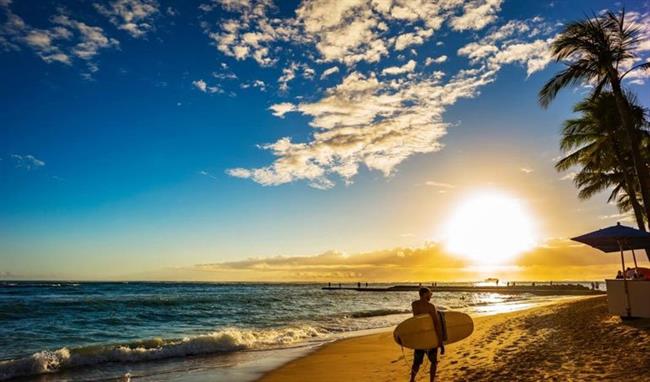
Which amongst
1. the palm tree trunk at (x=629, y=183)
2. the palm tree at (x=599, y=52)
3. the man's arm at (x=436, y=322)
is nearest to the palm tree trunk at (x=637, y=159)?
the palm tree at (x=599, y=52)

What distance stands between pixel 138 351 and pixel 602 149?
2523 cm

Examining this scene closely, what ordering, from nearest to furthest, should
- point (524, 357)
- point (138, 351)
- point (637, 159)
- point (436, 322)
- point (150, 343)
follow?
point (436, 322), point (524, 357), point (637, 159), point (138, 351), point (150, 343)

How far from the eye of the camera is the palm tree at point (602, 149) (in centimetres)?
2253

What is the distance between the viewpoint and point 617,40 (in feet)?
51.1

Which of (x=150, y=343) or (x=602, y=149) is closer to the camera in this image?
(x=150, y=343)

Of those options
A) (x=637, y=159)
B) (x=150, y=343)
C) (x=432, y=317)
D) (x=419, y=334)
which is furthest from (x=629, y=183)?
(x=150, y=343)

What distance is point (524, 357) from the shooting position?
9852 millimetres

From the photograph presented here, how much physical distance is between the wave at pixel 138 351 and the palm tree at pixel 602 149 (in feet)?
60.7

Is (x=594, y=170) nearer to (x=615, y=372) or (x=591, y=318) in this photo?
(x=591, y=318)

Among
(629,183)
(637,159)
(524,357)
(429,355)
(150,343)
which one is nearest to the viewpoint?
(429,355)

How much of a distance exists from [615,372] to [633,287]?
5076 mm

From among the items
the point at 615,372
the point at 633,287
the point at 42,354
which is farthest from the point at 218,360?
the point at 633,287

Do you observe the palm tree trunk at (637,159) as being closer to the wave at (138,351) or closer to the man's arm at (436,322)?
the man's arm at (436,322)

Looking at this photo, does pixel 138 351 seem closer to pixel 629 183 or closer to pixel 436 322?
pixel 436 322
